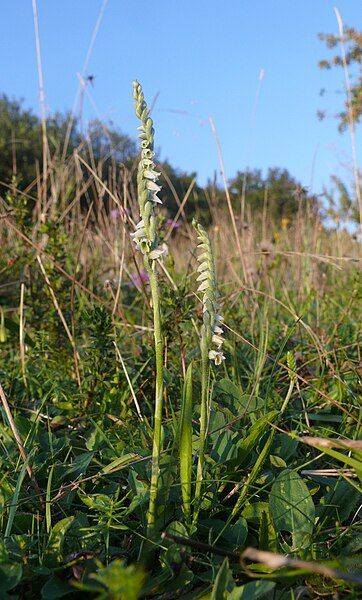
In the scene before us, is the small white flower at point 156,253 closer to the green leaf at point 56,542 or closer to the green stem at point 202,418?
the green stem at point 202,418

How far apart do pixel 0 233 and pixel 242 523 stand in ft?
8.62

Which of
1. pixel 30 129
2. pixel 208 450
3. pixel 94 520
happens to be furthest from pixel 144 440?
pixel 30 129

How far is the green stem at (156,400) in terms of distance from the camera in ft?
3.05

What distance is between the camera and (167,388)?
168 centimetres

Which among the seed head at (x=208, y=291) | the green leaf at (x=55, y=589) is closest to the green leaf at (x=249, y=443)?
the seed head at (x=208, y=291)

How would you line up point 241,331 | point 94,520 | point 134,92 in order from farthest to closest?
point 241,331 → point 94,520 → point 134,92

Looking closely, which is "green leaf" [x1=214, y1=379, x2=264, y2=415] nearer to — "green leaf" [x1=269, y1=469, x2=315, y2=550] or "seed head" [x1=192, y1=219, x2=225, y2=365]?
"green leaf" [x1=269, y1=469, x2=315, y2=550]

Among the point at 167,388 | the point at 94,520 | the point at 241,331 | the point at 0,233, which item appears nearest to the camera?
the point at 94,520

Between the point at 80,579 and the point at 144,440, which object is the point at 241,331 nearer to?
the point at 144,440

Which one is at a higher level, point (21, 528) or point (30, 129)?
point (30, 129)

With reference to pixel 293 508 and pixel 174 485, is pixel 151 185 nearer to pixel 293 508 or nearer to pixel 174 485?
pixel 174 485

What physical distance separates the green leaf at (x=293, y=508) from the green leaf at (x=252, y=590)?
0.19 meters

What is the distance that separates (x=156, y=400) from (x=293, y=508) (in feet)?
1.23

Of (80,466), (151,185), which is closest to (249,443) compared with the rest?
(80,466)
